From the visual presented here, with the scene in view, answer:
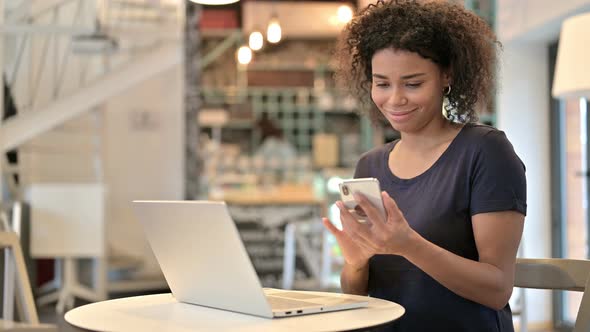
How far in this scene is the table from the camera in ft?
4.42

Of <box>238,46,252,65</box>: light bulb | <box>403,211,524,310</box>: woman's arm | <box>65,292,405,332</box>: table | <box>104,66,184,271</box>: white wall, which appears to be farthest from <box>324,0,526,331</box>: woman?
<box>238,46,252,65</box>: light bulb

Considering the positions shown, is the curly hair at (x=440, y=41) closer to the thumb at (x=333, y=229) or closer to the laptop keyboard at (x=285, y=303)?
the thumb at (x=333, y=229)

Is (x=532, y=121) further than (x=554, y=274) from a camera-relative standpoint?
Yes

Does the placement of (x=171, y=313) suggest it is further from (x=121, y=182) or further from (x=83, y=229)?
(x=121, y=182)

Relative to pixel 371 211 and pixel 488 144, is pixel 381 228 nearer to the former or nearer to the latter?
pixel 371 211

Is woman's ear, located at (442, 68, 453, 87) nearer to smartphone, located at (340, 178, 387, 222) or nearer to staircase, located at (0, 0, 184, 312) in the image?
smartphone, located at (340, 178, 387, 222)

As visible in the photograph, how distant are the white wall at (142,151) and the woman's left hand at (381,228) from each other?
7493 mm

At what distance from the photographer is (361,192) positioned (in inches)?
53.7

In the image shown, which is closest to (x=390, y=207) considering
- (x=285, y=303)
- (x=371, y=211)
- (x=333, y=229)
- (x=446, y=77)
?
(x=371, y=211)

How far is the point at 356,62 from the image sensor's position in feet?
6.40

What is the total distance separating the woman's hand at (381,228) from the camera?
1.38 metres

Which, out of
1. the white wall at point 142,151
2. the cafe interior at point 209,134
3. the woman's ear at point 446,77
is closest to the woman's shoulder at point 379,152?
the woman's ear at point 446,77

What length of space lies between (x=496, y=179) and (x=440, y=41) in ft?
1.07

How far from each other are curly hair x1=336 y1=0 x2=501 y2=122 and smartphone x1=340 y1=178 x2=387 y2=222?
42 centimetres
